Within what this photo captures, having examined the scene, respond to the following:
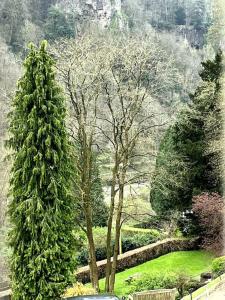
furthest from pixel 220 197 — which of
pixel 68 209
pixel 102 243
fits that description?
pixel 68 209

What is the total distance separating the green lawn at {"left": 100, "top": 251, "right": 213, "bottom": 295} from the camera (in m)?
22.7

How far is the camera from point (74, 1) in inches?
3738

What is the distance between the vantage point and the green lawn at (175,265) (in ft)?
74.4

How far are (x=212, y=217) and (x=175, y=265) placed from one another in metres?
3.83

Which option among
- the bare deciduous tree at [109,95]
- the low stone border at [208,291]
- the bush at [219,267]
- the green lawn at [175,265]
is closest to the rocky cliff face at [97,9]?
the green lawn at [175,265]

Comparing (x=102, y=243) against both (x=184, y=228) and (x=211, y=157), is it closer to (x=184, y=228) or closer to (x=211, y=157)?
(x=184, y=228)

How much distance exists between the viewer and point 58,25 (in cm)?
7831

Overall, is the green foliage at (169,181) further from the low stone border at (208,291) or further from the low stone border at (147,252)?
the low stone border at (208,291)

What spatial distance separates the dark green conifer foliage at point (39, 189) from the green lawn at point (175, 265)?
8.82 metres


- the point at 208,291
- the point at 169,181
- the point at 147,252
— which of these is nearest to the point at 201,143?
the point at 169,181

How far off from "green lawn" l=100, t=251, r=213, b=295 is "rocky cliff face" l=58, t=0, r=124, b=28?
231 feet

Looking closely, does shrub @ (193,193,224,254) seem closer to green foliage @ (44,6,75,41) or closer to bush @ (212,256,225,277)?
bush @ (212,256,225,277)

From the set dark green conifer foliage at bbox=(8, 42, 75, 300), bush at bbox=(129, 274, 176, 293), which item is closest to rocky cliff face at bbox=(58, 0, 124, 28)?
bush at bbox=(129, 274, 176, 293)

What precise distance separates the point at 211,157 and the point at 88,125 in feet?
28.4
